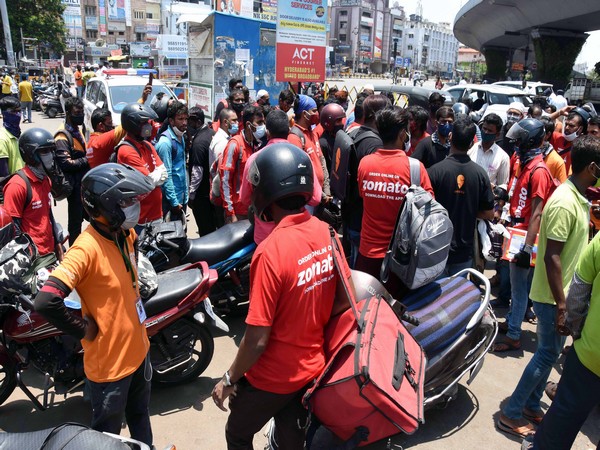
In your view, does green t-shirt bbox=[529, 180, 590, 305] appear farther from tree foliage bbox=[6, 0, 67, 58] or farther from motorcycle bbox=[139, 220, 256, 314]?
tree foliage bbox=[6, 0, 67, 58]

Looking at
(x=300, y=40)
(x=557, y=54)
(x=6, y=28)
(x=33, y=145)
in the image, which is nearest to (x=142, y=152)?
(x=33, y=145)

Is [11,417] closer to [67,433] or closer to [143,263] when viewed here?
[143,263]

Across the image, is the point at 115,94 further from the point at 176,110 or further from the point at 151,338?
the point at 151,338

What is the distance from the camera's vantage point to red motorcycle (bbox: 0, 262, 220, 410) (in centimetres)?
326

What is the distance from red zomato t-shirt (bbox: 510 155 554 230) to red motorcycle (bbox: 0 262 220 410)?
2.70m

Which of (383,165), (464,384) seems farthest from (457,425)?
(383,165)

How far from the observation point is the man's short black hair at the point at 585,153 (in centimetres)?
288

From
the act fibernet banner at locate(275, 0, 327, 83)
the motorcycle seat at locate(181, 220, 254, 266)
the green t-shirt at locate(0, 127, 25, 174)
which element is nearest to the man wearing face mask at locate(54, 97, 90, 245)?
the green t-shirt at locate(0, 127, 25, 174)

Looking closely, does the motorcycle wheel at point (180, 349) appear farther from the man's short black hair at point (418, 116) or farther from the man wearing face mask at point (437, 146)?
the man's short black hair at point (418, 116)

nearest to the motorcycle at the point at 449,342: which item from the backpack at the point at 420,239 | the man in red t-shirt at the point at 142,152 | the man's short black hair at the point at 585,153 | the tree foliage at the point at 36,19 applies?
the backpack at the point at 420,239

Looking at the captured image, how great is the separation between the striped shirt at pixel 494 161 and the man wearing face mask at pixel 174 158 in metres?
3.29

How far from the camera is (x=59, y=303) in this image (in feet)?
7.20

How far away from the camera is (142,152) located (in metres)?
4.61

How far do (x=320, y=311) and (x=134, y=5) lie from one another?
93.5m
